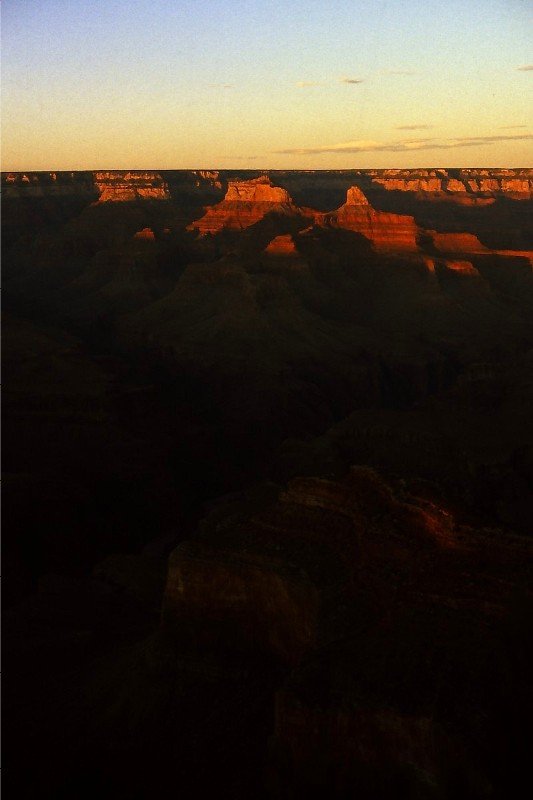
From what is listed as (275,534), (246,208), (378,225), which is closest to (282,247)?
(378,225)

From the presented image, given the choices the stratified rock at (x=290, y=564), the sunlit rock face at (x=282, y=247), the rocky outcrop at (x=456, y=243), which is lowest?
the rocky outcrop at (x=456, y=243)

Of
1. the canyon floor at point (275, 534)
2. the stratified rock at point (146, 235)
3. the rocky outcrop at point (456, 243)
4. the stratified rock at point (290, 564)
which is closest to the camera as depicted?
the canyon floor at point (275, 534)

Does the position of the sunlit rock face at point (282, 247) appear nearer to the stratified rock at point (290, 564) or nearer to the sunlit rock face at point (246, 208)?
the sunlit rock face at point (246, 208)

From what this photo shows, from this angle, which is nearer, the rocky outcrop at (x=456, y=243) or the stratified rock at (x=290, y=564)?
the stratified rock at (x=290, y=564)

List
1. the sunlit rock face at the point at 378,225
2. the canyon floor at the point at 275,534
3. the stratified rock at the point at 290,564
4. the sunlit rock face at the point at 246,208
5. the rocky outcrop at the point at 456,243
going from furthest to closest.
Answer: the sunlit rock face at the point at 246,208 → the rocky outcrop at the point at 456,243 → the sunlit rock face at the point at 378,225 → the stratified rock at the point at 290,564 → the canyon floor at the point at 275,534

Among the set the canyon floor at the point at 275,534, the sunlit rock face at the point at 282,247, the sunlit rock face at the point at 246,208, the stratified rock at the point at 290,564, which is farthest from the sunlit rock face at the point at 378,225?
the stratified rock at the point at 290,564

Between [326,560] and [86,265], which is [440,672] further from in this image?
[86,265]

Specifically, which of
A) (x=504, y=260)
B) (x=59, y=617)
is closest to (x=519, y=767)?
(x=59, y=617)

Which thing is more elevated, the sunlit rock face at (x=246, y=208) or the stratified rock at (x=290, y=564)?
the stratified rock at (x=290, y=564)
